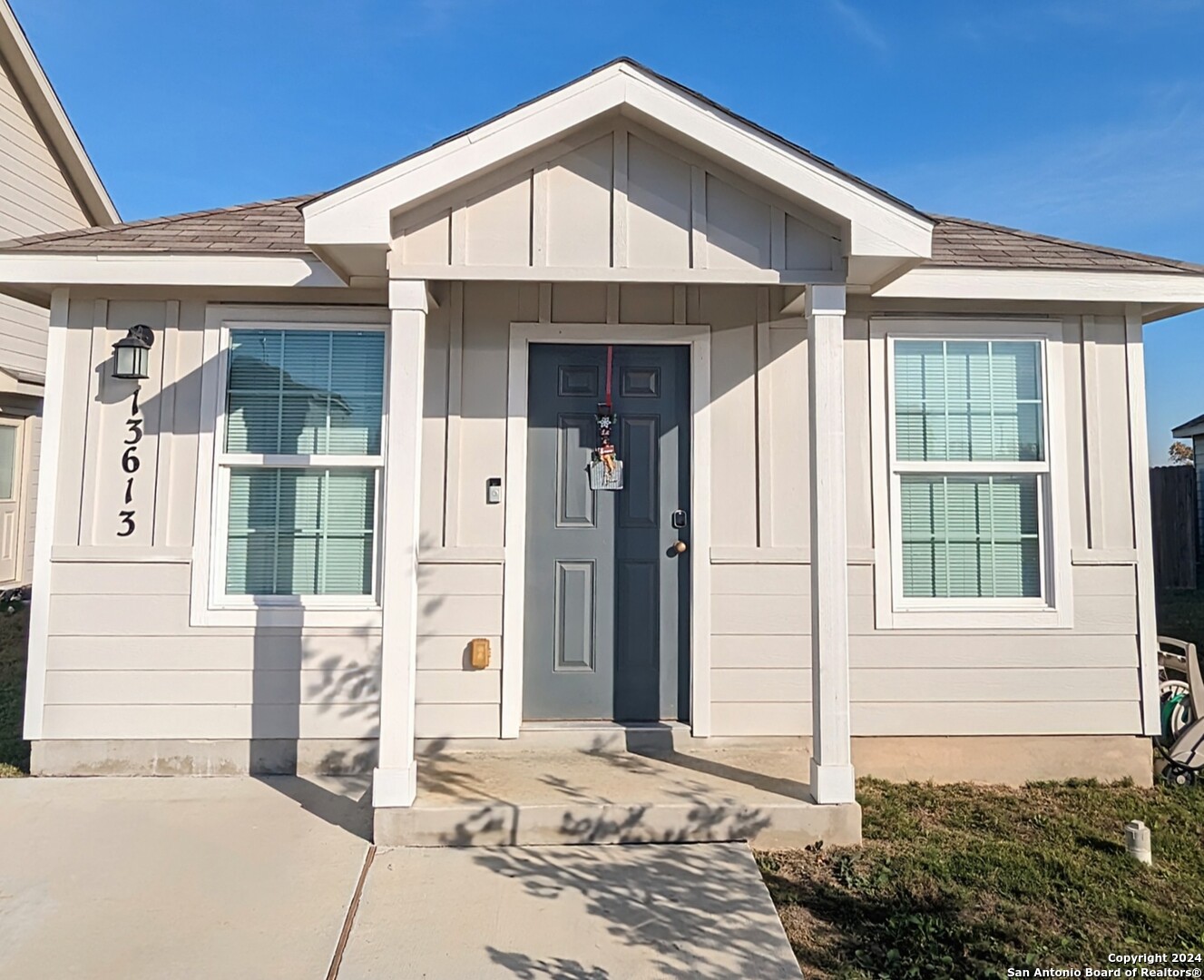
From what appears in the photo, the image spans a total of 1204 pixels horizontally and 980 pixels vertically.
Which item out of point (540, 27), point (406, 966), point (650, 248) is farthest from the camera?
point (540, 27)

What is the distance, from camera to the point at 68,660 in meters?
3.94

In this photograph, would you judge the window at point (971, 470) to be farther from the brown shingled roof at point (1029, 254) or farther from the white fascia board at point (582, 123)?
the white fascia board at point (582, 123)

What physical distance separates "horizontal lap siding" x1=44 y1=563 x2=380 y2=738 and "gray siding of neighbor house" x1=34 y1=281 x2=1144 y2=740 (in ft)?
0.03

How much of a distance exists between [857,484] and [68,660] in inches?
165

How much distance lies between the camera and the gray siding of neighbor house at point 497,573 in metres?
3.96

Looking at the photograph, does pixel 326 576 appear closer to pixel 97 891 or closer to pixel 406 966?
pixel 97 891

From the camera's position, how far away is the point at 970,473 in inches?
164

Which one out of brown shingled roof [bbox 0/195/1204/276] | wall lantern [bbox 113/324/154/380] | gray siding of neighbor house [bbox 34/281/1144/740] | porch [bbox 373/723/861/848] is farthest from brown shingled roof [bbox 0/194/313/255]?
porch [bbox 373/723/861/848]

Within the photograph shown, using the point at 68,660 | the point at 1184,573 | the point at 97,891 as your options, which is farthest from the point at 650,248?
the point at 1184,573

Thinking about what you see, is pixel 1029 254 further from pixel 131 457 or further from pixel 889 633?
pixel 131 457

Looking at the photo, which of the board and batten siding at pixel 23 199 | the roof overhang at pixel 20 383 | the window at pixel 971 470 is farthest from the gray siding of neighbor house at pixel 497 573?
the board and batten siding at pixel 23 199

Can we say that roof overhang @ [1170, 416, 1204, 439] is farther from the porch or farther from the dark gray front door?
the porch

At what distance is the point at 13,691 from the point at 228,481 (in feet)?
9.74

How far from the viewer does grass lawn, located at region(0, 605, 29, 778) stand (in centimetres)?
414
